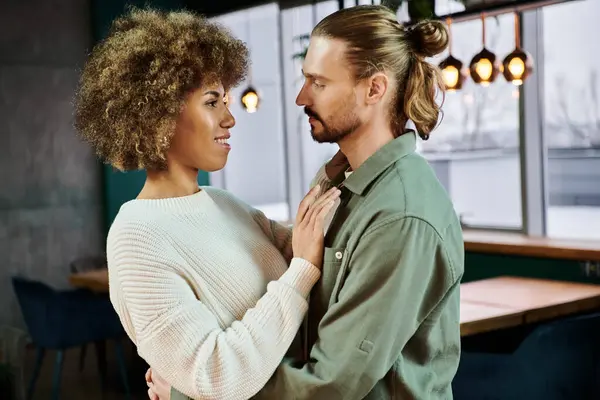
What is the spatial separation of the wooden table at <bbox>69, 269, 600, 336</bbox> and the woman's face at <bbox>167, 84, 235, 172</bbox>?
2.06 meters

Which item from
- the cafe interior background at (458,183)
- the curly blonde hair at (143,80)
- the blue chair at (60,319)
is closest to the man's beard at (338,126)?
the curly blonde hair at (143,80)

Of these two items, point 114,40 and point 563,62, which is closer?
point 114,40

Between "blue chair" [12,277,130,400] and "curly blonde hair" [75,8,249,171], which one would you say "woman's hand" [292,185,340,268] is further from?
"blue chair" [12,277,130,400]

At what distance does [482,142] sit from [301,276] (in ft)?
14.2

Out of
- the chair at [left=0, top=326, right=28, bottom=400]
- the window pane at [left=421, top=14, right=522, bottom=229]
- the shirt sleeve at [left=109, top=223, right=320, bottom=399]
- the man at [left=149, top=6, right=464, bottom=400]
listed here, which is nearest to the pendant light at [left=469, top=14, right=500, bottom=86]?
the window pane at [left=421, top=14, right=522, bottom=229]

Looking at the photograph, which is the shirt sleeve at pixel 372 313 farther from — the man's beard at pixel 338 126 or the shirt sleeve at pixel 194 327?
the man's beard at pixel 338 126

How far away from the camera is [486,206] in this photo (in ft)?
18.6

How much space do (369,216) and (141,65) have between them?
22.6 inches

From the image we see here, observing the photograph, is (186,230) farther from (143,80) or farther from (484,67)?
(484,67)

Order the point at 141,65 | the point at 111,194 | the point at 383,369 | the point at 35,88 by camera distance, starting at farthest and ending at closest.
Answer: the point at 111,194 < the point at 35,88 < the point at 141,65 < the point at 383,369

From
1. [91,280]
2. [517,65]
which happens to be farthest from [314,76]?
[91,280]

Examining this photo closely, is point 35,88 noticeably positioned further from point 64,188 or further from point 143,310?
point 143,310

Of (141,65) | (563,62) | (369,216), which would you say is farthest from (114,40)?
(563,62)

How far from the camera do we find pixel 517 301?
395 cm
